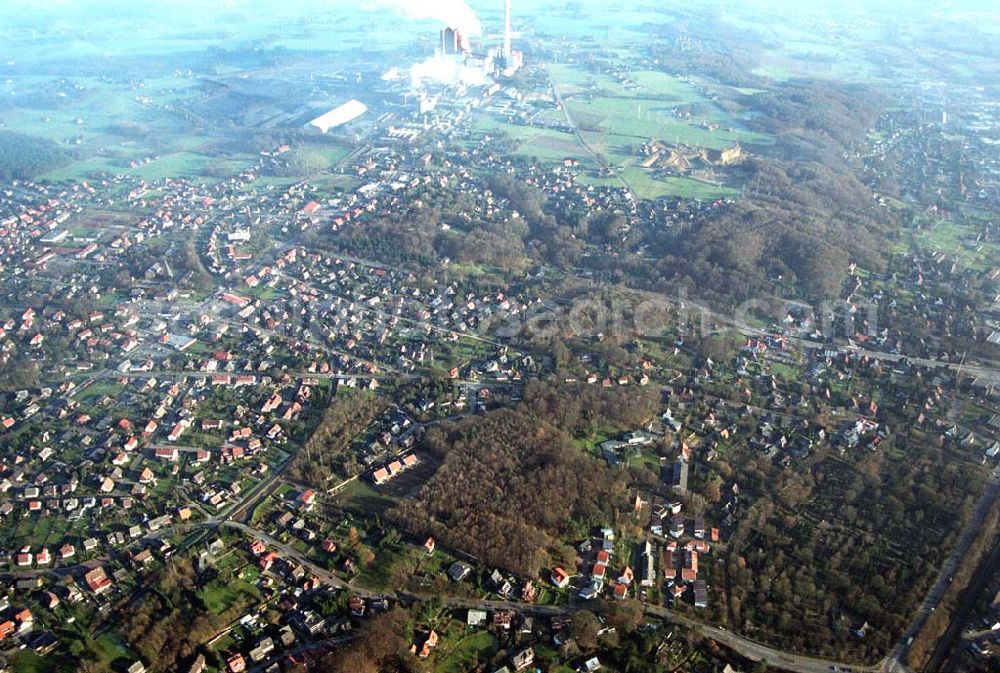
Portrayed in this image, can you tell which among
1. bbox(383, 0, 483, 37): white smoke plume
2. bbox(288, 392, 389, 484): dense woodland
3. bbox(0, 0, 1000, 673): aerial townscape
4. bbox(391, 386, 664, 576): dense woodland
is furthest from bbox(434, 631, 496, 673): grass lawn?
bbox(383, 0, 483, 37): white smoke plume

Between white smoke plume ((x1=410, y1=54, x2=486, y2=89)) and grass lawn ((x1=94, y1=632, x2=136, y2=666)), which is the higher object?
white smoke plume ((x1=410, y1=54, x2=486, y2=89))

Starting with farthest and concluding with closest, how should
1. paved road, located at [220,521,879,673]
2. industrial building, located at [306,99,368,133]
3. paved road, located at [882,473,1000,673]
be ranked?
industrial building, located at [306,99,368,133]
paved road, located at [882,473,1000,673]
paved road, located at [220,521,879,673]

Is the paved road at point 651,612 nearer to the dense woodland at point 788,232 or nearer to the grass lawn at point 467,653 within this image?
the grass lawn at point 467,653

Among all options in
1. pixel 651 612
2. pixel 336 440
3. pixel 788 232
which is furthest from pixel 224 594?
pixel 788 232

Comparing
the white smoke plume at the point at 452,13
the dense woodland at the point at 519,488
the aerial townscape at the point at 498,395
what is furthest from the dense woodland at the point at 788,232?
the white smoke plume at the point at 452,13

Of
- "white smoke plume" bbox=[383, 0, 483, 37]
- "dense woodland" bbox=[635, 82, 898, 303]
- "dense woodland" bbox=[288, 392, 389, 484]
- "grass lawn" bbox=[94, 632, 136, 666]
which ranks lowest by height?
"grass lawn" bbox=[94, 632, 136, 666]

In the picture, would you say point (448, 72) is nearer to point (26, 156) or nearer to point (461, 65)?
point (461, 65)

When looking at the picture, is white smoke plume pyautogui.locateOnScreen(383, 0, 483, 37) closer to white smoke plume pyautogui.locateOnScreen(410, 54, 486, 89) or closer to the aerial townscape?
white smoke plume pyautogui.locateOnScreen(410, 54, 486, 89)
